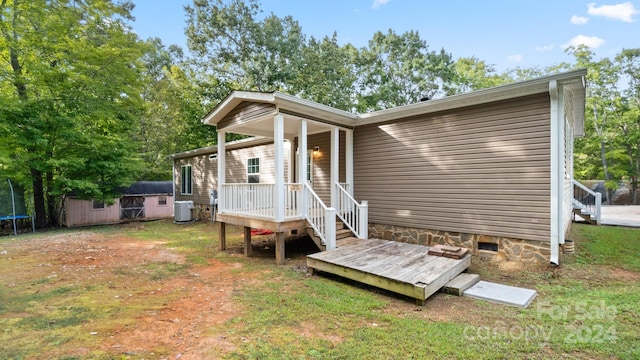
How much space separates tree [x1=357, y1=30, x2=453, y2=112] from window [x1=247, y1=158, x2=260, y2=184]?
1255cm

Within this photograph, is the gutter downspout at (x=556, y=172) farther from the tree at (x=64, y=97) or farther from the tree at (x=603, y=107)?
the tree at (x=603, y=107)

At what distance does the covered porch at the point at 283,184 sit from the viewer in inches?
234

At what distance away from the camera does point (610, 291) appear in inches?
160

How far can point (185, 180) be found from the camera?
15477 mm

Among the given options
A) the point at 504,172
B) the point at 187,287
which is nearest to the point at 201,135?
the point at 187,287

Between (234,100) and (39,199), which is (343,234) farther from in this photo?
(39,199)

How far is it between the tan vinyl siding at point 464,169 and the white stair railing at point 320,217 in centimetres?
179

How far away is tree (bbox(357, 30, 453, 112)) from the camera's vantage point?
21.3 meters

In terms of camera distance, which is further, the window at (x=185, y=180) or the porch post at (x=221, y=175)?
the window at (x=185, y=180)

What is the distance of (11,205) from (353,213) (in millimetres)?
12480

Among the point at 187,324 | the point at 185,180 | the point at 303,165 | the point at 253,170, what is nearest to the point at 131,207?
the point at 185,180

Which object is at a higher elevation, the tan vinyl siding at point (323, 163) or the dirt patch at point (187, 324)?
the tan vinyl siding at point (323, 163)

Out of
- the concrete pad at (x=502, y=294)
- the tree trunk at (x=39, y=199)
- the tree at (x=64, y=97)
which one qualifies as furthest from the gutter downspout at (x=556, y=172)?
the tree trunk at (x=39, y=199)

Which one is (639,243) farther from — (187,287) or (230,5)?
(230,5)
